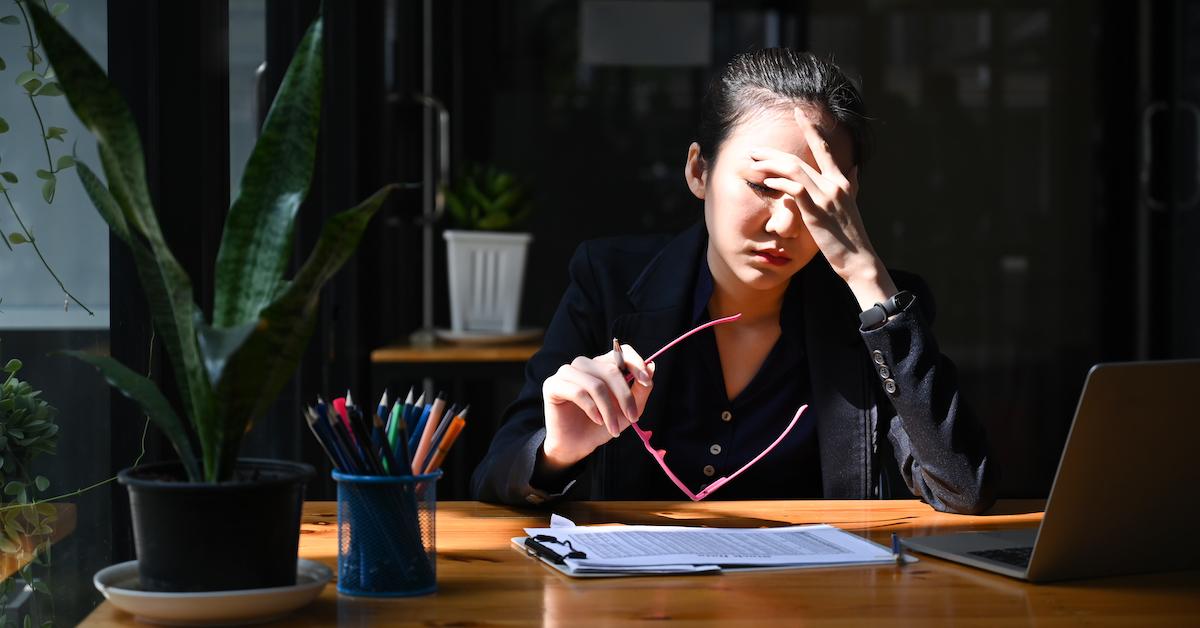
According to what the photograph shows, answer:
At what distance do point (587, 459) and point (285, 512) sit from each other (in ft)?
1.97

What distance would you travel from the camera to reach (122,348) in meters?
1.53

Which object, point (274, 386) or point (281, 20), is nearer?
point (274, 386)

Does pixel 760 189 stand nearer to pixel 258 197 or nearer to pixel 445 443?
pixel 445 443

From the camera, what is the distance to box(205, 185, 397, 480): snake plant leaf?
3.20 feet

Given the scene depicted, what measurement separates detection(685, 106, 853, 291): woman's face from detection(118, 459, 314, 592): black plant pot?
917 mm

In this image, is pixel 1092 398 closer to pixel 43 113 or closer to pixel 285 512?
pixel 285 512

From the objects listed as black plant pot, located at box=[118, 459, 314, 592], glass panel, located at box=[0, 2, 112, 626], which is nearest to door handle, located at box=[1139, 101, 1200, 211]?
glass panel, located at box=[0, 2, 112, 626]

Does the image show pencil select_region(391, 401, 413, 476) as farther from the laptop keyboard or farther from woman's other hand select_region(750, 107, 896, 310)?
woman's other hand select_region(750, 107, 896, 310)

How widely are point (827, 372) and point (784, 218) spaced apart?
0.30 metres

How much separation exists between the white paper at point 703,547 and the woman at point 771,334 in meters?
0.22

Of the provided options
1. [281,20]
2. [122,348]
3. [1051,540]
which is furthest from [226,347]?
[281,20]

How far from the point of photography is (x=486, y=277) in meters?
3.62

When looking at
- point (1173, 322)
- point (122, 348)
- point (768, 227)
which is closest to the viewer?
point (122, 348)

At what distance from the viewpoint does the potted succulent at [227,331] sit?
975 millimetres
